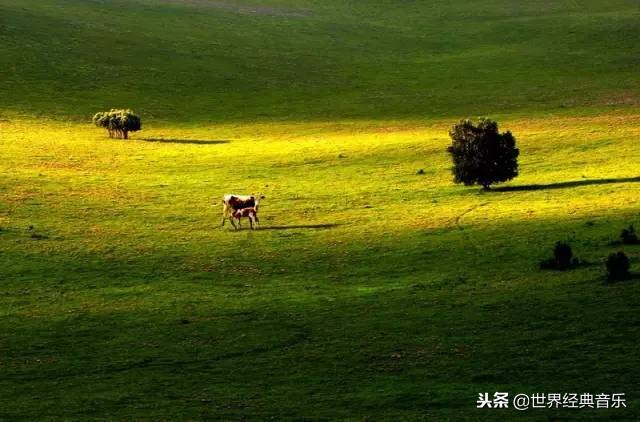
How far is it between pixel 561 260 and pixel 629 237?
159 inches

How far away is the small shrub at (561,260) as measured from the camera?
3834 cm

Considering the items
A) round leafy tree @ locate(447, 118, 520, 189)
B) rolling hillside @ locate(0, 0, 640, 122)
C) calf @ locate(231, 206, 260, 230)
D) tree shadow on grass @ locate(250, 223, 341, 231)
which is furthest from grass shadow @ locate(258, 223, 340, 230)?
rolling hillside @ locate(0, 0, 640, 122)

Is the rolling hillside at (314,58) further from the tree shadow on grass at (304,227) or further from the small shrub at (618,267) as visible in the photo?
the small shrub at (618,267)

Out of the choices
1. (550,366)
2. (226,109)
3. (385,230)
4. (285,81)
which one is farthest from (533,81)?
(550,366)

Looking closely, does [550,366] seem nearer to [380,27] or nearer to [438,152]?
[438,152]

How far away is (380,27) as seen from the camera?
5148 inches

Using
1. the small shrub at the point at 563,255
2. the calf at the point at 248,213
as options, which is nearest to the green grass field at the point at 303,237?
the small shrub at the point at 563,255

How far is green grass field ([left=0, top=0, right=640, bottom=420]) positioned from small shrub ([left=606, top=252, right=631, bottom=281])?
46 centimetres

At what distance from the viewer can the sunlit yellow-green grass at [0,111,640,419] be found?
28266mm

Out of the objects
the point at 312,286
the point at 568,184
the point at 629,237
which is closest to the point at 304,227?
the point at 312,286

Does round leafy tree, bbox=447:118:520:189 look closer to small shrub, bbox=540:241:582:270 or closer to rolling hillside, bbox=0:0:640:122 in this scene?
small shrub, bbox=540:241:582:270

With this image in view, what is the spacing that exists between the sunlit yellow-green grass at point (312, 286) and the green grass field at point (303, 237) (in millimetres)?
114

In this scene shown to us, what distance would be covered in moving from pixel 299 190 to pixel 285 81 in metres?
42.5

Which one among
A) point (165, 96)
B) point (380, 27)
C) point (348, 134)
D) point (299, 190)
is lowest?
point (299, 190)
